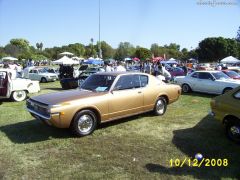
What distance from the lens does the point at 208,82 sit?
45.4 ft

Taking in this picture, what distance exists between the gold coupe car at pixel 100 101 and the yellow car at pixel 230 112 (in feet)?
7.05

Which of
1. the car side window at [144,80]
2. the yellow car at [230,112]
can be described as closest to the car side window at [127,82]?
the car side window at [144,80]

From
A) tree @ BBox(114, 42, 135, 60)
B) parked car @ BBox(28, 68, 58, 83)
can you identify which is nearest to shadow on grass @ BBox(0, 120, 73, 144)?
parked car @ BBox(28, 68, 58, 83)

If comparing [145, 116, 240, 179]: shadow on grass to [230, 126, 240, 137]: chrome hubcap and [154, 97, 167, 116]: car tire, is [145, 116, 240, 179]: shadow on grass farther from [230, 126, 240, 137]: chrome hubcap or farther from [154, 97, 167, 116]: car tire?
[154, 97, 167, 116]: car tire

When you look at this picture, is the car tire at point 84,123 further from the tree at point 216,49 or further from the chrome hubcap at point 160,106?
the tree at point 216,49

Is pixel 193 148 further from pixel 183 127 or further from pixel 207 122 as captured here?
pixel 207 122

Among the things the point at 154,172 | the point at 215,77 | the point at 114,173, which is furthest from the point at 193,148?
the point at 215,77

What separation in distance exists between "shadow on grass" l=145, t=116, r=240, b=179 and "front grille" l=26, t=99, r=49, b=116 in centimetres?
271

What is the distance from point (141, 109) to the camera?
812 cm

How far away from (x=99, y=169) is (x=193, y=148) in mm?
2128

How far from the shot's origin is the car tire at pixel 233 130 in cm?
627

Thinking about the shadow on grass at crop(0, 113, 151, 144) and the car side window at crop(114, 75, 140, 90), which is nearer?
the shadow on grass at crop(0, 113, 151, 144)

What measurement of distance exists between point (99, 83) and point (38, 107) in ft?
5.77
